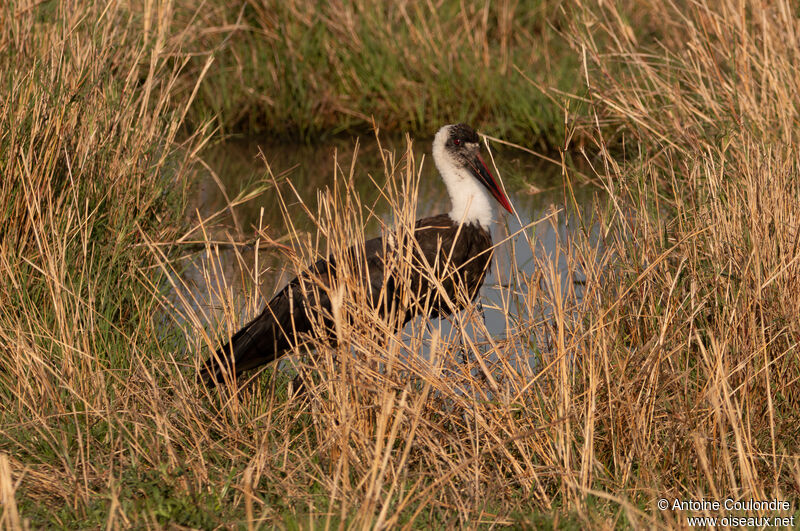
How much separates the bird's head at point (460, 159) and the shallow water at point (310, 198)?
514mm

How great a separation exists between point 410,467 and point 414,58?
5793 mm

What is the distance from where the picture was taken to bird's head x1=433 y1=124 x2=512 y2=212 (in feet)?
16.1

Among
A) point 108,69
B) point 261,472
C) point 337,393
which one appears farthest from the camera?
point 108,69

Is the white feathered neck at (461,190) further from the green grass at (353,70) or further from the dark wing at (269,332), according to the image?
the green grass at (353,70)

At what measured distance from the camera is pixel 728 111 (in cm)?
541

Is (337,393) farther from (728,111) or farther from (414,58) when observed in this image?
(414,58)

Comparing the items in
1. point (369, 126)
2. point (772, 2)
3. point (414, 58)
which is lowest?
point (369, 126)

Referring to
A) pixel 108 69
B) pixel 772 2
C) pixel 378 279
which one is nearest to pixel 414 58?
pixel 772 2

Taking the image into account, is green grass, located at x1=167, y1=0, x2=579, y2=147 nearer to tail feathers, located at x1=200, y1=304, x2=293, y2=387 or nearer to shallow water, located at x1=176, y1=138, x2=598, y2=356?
shallow water, located at x1=176, y1=138, x2=598, y2=356

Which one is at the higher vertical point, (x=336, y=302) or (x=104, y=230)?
(x=336, y=302)

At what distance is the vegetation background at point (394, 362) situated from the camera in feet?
10.2

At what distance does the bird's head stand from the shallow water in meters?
0.51

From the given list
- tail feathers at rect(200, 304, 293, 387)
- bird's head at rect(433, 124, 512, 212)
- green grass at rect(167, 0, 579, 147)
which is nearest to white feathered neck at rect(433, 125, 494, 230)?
bird's head at rect(433, 124, 512, 212)

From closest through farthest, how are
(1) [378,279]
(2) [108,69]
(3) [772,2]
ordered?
1. (1) [378,279]
2. (2) [108,69]
3. (3) [772,2]
